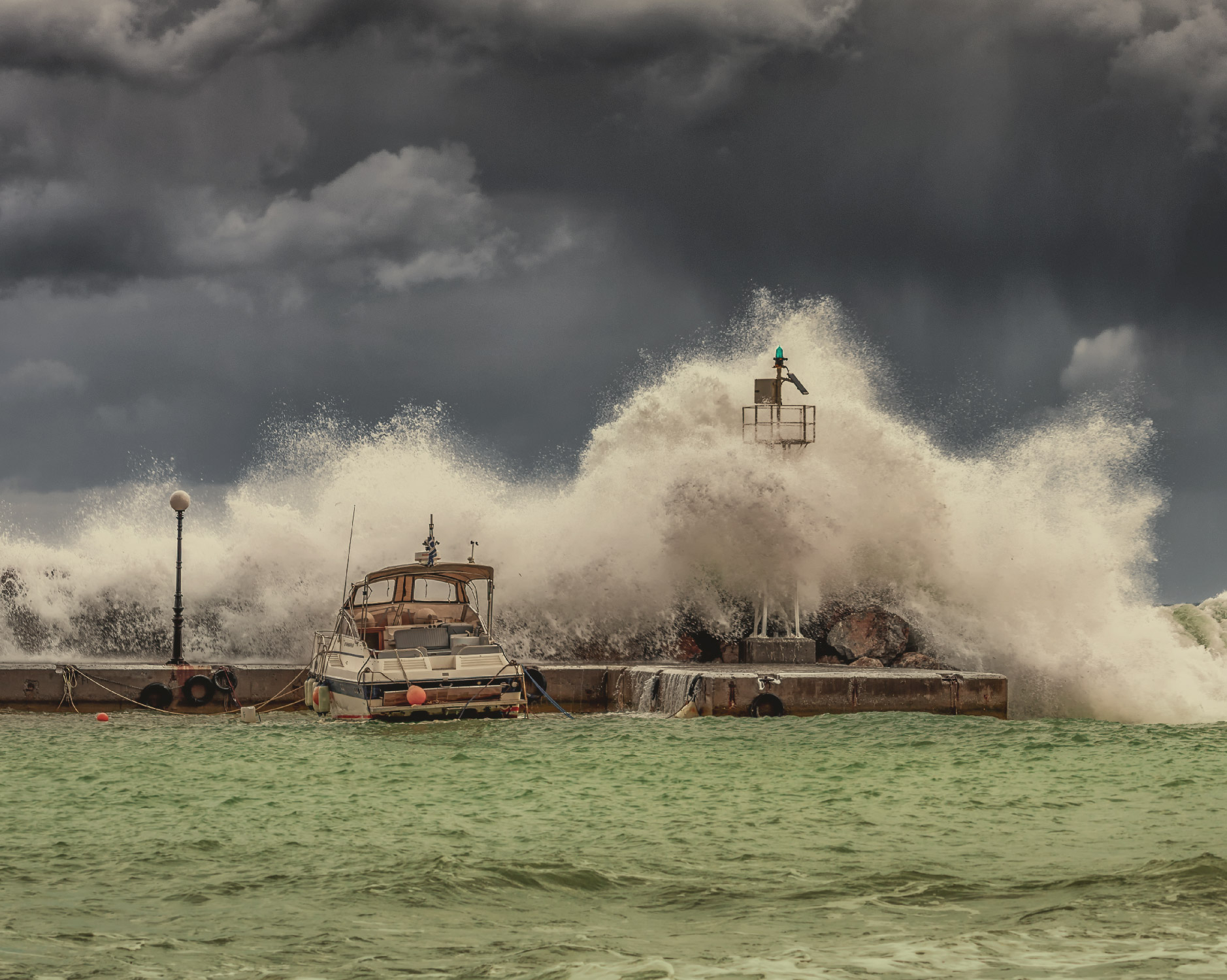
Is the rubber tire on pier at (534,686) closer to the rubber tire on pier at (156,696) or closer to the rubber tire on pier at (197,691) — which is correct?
the rubber tire on pier at (197,691)

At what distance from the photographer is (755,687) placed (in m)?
19.0

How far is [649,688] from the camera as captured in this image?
66.1 ft

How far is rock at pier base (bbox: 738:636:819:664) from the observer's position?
73.7ft

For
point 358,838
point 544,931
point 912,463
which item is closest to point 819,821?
point 358,838

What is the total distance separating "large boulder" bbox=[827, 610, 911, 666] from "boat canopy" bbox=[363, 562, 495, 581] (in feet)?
23.0

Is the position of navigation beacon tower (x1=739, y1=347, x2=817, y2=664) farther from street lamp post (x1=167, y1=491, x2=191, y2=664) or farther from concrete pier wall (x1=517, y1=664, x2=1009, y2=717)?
street lamp post (x1=167, y1=491, x2=191, y2=664)

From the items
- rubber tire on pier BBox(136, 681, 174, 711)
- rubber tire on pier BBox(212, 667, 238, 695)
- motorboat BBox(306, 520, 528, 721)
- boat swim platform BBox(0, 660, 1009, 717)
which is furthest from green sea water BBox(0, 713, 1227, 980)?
rubber tire on pier BBox(212, 667, 238, 695)

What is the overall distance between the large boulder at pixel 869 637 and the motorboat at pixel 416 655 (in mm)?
6947

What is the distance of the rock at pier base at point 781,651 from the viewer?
22453 mm

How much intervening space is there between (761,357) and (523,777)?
16.8 metres

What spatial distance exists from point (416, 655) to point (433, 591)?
11.5 ft

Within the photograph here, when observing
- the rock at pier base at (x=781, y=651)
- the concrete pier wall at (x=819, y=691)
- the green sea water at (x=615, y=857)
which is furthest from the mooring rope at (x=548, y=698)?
the rock at pier base at (x=781, y=651)

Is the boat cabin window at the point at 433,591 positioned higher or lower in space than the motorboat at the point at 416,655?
higher

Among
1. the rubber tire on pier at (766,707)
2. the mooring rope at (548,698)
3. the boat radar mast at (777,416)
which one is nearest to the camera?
the rubber tire on pier at (766,707)
